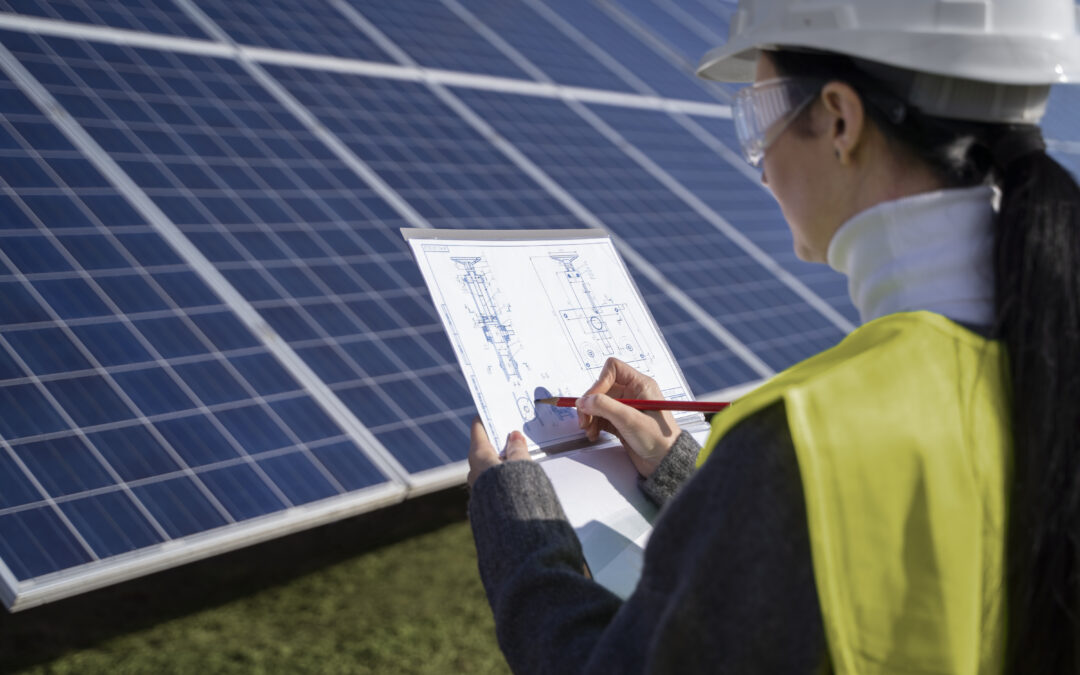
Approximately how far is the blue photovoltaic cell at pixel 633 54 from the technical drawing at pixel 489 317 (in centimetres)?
559

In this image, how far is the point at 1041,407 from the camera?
46.7 inches

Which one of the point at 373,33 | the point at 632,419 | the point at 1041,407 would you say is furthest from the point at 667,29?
the point at 1041,407

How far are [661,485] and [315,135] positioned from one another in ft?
9.78

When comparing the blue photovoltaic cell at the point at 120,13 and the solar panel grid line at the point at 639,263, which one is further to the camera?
the solar panel grid line at the point at 639,263

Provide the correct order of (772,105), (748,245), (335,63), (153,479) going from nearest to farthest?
(772,105)
(153,479)
(335,63)
(748,245)

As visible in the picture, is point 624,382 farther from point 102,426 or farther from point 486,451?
point 102,426

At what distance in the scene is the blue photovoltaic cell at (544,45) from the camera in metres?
6.74

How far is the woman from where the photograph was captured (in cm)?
116

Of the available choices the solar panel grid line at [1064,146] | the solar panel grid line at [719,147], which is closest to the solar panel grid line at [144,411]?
the solar panel grid line at [719,147]

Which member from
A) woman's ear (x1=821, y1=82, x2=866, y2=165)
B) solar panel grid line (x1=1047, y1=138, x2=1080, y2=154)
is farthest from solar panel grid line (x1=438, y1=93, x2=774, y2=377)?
solar panel grid line (x1=1047, y1=138, x2=1080, y2=154)

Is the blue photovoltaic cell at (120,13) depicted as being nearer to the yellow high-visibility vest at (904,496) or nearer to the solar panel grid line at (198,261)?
the solar panel grid line at (198,261)

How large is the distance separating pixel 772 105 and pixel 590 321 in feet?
3.18

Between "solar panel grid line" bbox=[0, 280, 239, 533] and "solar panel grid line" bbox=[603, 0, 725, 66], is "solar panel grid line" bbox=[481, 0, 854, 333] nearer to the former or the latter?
"solar panel grid line" bbox=[603, 0, 725, 66]

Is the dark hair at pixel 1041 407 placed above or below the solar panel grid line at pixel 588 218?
above
